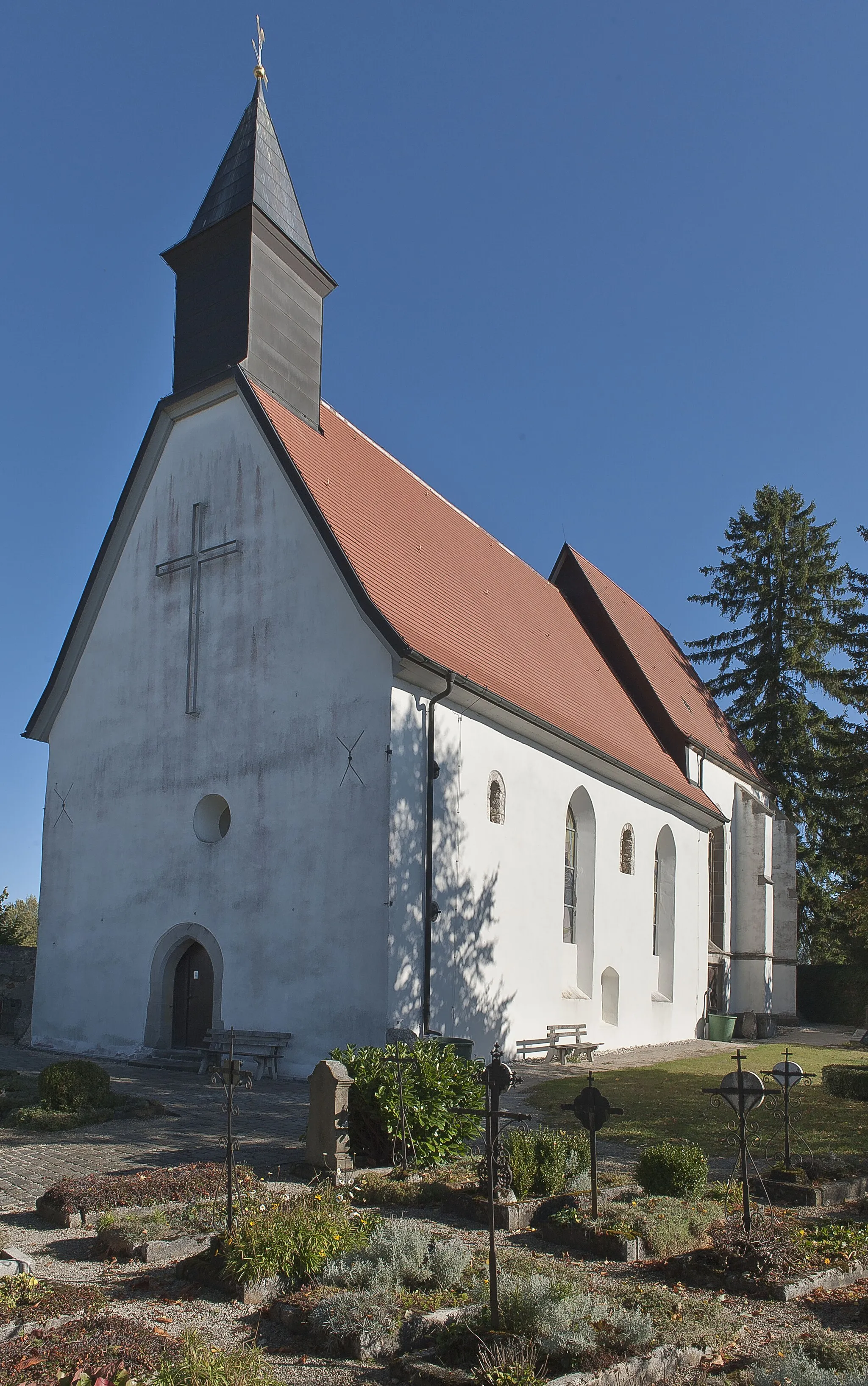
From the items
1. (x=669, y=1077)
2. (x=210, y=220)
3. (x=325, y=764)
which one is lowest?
(x=669, y=1077)

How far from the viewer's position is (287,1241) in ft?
19.8

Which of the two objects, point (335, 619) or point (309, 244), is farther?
point (309, 244)

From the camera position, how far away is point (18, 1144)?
9.75 meters

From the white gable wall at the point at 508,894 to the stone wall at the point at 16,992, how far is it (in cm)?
894

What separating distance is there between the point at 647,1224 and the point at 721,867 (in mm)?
22399

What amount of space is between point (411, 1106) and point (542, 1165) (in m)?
1.30

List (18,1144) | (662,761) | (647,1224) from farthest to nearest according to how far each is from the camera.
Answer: (662,761), (18,1144), (647,1224)

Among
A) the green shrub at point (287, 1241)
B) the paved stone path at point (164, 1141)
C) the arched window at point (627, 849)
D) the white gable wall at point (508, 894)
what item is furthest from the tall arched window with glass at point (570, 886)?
the green shrub at point (287, 1241)

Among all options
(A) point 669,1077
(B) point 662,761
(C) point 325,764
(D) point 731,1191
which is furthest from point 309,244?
(D) point 731,1191

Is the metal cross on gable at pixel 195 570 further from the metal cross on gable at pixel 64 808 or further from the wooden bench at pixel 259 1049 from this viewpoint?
the wooden bench at pixel 259 1049

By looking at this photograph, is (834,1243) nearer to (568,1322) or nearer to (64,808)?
(568,1322)

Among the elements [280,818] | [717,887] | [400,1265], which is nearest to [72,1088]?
[280,818]

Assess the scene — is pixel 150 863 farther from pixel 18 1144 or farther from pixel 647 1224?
pixel 647 1224

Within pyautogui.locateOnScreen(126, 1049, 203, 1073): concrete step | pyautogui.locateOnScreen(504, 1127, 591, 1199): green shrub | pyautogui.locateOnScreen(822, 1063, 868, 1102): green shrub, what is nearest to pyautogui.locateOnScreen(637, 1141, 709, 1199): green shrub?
pyautogui.locateOnScreen(504, 1127, 591, 1199): green shrub
